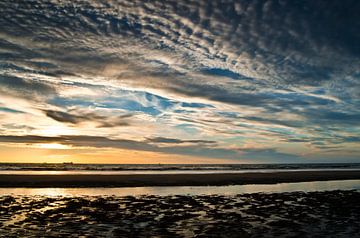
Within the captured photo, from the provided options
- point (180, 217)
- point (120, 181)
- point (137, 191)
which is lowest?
point (180, 217)

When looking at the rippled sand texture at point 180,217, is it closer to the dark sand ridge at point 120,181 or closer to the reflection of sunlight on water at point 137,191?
the reflection of sunlight on water at point 137,191

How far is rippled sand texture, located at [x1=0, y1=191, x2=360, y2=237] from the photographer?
49.9 feet

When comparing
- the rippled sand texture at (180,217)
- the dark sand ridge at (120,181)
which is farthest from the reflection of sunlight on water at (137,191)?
the rippled sand texture at (180,217)

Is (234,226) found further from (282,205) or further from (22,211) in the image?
(22,211)

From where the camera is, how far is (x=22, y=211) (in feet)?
66.2

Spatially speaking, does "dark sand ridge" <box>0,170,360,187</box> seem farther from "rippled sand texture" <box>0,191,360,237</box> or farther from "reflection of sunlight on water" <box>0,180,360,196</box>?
"rippled sand texture" <box>0,191,360,237</box>

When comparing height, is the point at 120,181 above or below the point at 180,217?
above

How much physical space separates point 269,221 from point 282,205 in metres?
6.59

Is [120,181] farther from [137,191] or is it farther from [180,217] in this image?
[180,217]

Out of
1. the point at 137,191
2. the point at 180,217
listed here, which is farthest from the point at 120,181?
the point at 180,217

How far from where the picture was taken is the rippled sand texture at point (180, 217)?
15.2 metres

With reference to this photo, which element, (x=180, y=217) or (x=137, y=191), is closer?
(x=180, y=217)

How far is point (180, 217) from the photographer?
62.1ft

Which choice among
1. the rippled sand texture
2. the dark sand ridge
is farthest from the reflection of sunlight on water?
the rippled sand texture
